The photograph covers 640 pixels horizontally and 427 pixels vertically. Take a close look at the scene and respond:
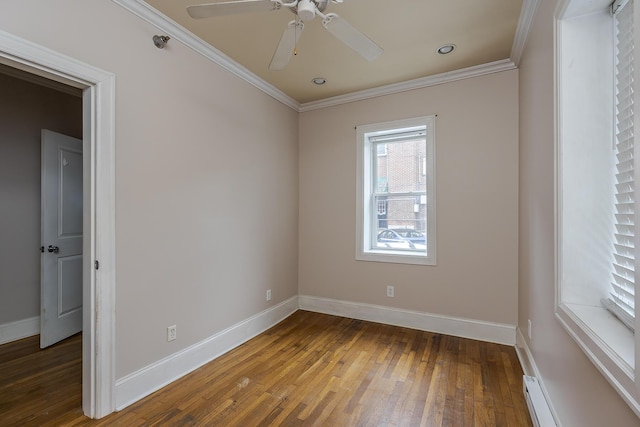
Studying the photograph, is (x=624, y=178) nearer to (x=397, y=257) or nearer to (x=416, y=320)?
(x=397, y=257)

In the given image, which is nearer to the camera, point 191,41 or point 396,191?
point 191,41

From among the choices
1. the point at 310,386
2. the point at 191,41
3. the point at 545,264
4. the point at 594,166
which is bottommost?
the point at 310,386

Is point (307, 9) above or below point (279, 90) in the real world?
below

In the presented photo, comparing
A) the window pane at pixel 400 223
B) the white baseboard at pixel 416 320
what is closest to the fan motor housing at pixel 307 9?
the window pane at pixel 400 223

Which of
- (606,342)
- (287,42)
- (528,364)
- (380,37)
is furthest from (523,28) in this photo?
(528,364)

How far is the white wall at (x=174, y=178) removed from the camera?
6.13 feet

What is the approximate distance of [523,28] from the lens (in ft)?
7.35

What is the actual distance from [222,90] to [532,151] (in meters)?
2.63

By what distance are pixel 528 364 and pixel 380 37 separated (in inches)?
111

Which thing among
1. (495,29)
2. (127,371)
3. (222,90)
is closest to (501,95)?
(495,29)

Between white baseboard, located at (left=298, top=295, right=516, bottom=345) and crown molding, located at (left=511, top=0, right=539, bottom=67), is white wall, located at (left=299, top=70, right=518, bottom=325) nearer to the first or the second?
white baseboard, located at (left=298, top=295, right=516, bottom=345)

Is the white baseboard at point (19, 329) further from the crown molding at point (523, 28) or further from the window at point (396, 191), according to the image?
the crown molding at point (523, 28)

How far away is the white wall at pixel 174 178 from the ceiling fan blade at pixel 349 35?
1394 mm

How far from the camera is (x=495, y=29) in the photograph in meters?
2.33
